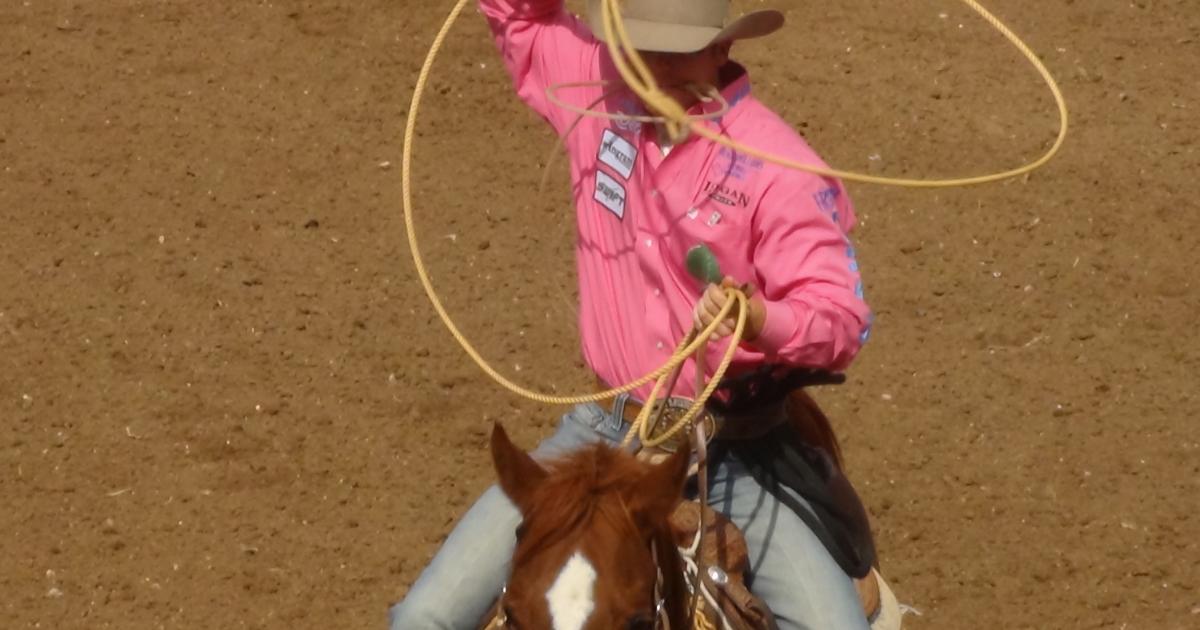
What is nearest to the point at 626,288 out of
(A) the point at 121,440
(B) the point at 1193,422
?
(A) the point at 121,440

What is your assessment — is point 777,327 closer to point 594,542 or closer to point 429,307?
point 594,542

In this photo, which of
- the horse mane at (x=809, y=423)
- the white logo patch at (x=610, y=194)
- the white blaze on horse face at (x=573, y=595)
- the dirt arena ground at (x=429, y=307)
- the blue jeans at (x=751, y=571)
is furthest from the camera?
the dirt arena ground at (x=429, y=307)

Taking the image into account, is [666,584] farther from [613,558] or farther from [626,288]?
[626,288]

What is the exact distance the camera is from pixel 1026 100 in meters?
8.27

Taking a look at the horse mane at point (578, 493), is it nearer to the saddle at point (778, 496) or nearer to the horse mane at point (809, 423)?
the saddle at point (778, 496)

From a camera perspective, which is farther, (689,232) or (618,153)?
(618,153)

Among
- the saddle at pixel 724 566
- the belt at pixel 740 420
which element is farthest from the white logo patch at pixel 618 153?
the saddle at pixel 724 566

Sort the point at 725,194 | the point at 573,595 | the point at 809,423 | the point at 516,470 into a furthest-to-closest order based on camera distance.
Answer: the point at 809,423
the point at 725,194
the point at 516,470
the point at 573,595

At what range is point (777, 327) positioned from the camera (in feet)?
11.2

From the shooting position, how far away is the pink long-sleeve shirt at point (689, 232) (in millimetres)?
3566

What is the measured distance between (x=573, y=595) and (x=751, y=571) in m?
0.86

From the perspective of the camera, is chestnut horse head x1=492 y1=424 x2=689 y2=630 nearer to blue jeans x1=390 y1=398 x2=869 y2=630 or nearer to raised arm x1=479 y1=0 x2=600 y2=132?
blue jeans x1=390 y1=398 x2=869 y2=630

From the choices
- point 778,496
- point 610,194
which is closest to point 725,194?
point 610,194

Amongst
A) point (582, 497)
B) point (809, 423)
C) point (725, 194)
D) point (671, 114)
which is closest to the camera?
point (582, 497)
